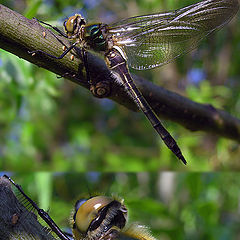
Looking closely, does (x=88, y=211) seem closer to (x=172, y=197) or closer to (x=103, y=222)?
A: (x=103, y=222)

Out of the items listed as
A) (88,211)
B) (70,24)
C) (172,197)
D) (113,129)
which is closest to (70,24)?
(70,24)

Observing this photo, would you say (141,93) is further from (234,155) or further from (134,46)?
(234,155)

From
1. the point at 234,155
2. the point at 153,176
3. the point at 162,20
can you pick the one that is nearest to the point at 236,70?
the point at 234,155

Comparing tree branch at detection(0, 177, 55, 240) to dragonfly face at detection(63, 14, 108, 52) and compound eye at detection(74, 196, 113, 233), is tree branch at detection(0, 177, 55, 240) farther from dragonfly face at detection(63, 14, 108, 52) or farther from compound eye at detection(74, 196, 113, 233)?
dragonfly face at detection(63, 14, 108, 52)

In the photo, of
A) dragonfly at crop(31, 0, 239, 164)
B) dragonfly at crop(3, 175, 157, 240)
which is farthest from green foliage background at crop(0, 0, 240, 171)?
dragonfly at crop(3, 175, 157, 240)

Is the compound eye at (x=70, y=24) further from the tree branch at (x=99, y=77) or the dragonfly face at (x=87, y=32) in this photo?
the tree branch at (x=99, y=77)

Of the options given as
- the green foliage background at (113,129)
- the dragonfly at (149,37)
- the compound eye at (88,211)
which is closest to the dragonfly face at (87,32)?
the dragonfly at (149,37)
